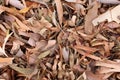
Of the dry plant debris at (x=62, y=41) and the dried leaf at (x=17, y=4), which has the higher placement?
the dried leaf at (x=17, y=4)

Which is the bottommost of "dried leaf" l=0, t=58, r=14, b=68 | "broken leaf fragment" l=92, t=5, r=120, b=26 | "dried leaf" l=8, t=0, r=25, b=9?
"dried leaf" l=0, t=58, r=14, b=68

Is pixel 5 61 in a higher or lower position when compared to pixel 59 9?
lower

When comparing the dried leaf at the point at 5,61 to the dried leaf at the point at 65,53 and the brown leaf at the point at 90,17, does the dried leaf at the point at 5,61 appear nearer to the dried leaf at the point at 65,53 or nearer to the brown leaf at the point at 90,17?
the dried leaf at the point at 65,53

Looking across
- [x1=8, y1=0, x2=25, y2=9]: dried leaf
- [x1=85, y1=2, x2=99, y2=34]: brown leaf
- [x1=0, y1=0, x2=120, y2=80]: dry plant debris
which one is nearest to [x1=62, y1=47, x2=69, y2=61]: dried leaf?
[x1=0, y1=0, x2=120, y2=80]: dry plant debris

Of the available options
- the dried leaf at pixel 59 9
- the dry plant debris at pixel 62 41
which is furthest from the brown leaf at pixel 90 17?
the dried leaf at pixel 59 9

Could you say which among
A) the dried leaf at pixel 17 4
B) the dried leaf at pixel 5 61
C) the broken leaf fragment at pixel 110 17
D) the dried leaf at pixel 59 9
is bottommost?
the dried leaf at pixel 5 61

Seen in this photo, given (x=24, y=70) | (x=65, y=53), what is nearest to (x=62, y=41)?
(x=65, y=53)

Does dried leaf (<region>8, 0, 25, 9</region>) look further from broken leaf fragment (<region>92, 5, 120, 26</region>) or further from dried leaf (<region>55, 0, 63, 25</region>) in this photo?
broken leaf fragment (<region>92, 5, 120, 26</region>)

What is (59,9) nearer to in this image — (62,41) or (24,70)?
(62,41)

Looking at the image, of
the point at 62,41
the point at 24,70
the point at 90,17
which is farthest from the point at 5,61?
the point at 90,17
